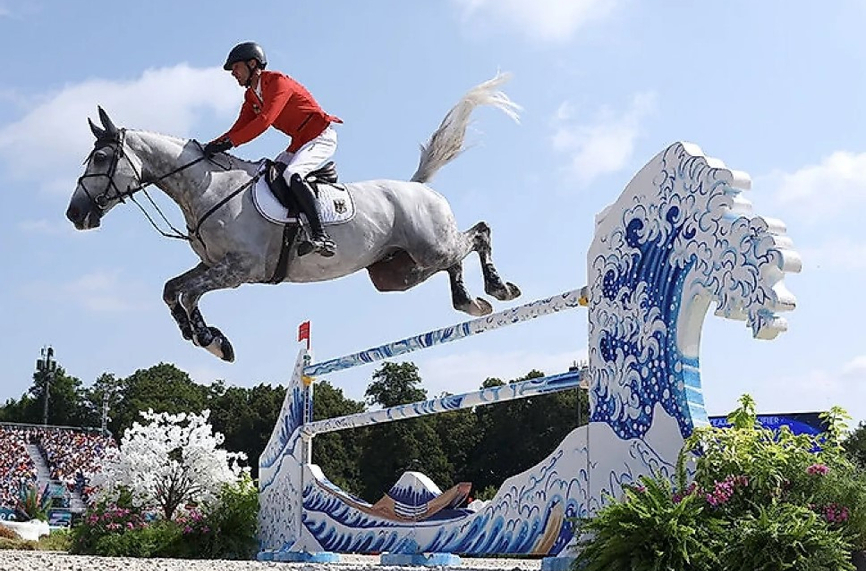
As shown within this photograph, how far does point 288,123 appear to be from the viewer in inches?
191

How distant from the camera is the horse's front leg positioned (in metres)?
4.49

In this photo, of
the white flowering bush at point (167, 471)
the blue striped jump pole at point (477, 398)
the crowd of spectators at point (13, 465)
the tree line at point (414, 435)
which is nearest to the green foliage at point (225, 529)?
the white flowering bush at point (167, 471)

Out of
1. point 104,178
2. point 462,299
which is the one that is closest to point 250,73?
point 104,178

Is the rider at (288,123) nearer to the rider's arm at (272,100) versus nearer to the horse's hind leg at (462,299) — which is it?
the rider's arm at (272,100)

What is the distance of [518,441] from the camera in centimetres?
2305

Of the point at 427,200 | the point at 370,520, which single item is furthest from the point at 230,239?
the point at 370,520

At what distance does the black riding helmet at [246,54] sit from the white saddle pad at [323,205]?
522 millimetres

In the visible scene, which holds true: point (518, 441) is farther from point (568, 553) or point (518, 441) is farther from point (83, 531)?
point (568, 553)

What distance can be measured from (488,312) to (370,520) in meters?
4.65

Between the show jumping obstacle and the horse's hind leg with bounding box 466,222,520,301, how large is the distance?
113 cm

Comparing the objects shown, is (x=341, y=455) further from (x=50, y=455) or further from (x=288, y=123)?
(x=288, y=123)

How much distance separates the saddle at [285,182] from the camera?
4723 mm

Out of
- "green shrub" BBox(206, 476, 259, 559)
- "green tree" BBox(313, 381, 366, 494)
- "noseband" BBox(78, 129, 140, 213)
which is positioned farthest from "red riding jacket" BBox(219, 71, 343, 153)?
"green tree" BBox(313, 381, 366, 494)

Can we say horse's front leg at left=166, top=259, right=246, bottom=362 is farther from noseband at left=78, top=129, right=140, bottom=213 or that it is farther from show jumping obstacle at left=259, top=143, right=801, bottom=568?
show jumping obstacle at left=259, top=143, right=801, bottom=568
